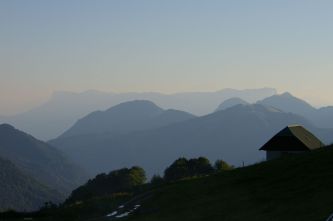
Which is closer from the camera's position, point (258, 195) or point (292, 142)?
point (258, 195)

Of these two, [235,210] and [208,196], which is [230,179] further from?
[235,210]

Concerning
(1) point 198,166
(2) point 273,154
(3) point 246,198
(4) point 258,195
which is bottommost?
(3) point 246,198

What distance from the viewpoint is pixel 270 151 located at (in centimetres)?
8062

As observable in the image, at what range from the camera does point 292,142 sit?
7819 cm

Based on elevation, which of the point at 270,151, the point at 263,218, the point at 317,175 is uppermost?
the point at 270,151

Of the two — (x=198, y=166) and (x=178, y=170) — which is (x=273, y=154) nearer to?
(x=178, y=170)

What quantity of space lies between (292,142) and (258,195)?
3669 centimetres

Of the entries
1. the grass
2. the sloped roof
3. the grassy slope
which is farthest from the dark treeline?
the sloped roof

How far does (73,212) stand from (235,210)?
22.8m

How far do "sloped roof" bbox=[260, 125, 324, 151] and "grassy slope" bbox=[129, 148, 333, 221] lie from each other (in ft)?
67.4

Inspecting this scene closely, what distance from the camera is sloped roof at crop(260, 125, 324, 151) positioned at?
7750cm

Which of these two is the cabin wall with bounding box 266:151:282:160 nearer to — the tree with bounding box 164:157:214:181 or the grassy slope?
the grassy slope

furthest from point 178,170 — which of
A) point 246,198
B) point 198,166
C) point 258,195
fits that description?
point 246,198

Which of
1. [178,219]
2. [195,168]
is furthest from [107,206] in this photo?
[195,168]
